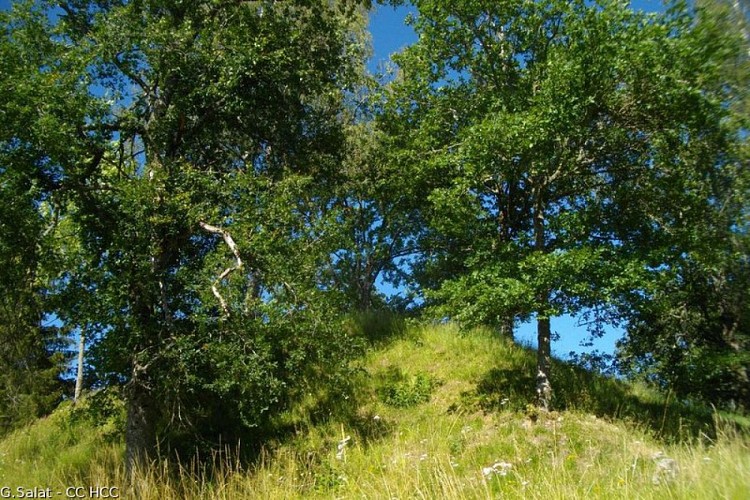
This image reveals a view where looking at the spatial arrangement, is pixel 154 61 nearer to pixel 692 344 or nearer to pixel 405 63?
pixel 405 63

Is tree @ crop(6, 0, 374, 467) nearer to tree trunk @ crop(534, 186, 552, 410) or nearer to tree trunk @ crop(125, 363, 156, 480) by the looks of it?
tree trunk @ crop(125, 363, 156, 480)

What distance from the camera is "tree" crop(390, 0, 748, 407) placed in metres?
8.58

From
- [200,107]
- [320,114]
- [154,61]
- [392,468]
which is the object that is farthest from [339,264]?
Answer: [392,468]

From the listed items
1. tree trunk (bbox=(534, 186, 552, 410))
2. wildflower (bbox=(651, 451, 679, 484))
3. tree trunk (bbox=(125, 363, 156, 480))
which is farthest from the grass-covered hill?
tree trunk (bbox=(534, 186, 552, 410))

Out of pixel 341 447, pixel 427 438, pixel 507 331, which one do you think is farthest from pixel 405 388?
pixel 341 447

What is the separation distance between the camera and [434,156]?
11.4 metres

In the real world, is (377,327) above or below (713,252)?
below

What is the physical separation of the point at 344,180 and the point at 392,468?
31.9 ft

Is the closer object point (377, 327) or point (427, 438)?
point (427, 438)

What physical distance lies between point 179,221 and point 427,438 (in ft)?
18.1

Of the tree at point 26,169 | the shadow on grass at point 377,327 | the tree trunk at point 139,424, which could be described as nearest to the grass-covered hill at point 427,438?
the shadow on grass at point 377,327

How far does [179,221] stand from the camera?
29.6ft

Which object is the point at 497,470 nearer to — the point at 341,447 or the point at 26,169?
the point at 341,447

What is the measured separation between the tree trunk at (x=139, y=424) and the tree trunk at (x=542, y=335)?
22.7 ft
